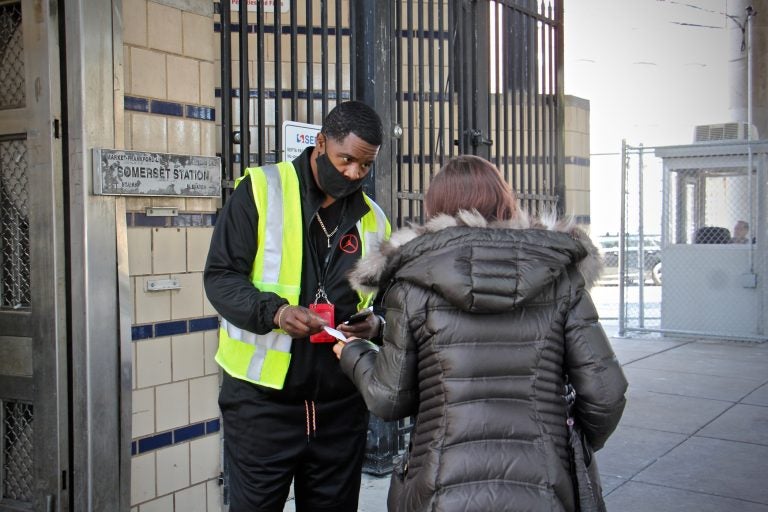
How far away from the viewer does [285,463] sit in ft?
8.77

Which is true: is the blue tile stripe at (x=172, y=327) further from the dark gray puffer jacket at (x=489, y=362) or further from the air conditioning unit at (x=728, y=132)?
the air conditioning unit at (x=728, y=132)

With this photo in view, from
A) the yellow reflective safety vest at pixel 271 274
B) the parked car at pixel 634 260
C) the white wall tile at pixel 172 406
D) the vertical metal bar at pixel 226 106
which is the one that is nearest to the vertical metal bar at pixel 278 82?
the vertical metal bar at pixel 226 106

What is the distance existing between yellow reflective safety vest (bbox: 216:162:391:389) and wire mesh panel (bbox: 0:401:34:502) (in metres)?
1.45

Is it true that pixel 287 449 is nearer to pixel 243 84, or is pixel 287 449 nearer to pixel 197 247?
pixel 197 247

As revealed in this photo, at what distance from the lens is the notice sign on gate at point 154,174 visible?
3336 mm

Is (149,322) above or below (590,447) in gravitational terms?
above

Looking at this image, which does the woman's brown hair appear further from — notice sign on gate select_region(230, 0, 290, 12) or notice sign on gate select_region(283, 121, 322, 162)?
notice sign on gate select_region(230, 0, 290, 12)

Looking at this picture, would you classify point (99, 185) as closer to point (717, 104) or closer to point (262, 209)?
point (262, 209)

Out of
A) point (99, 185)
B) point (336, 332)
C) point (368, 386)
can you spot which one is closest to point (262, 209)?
point (336, 332)

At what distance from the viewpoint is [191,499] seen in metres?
3.81

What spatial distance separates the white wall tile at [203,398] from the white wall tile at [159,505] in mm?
374

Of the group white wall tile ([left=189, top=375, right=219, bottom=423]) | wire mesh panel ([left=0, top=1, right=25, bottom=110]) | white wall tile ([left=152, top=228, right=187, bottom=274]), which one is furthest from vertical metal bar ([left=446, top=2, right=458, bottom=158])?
wire mesh panel ([left=0, top=1, right=25, bottom=110])

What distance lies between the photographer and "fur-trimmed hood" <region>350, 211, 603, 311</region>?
2.13 metres

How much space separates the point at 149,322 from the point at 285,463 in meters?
1.25
